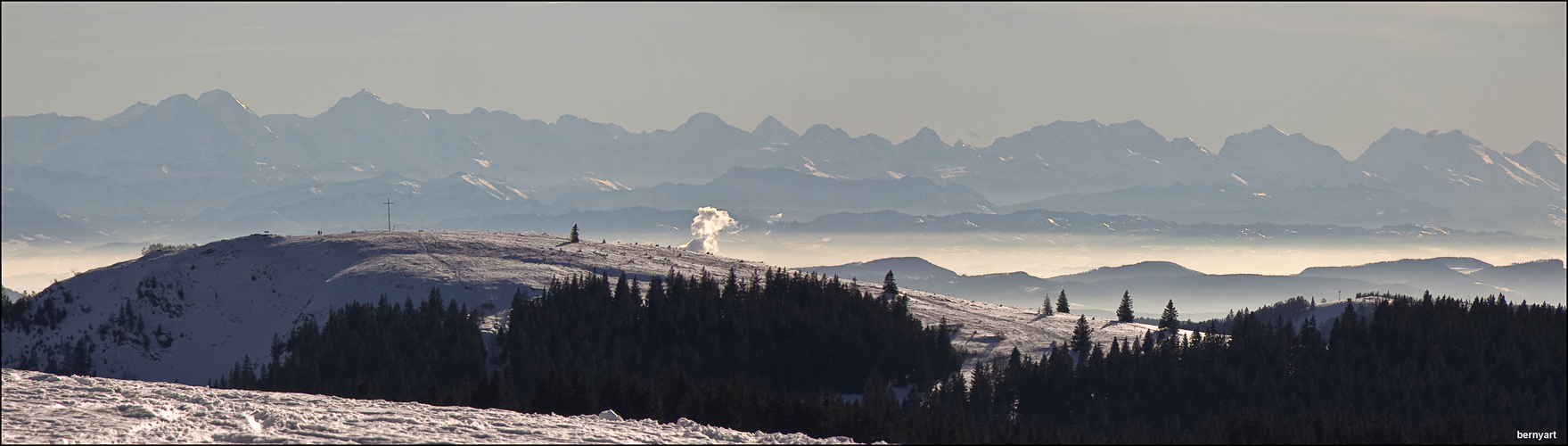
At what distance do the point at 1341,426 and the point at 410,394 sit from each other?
396 feet

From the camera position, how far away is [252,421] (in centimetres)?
7112

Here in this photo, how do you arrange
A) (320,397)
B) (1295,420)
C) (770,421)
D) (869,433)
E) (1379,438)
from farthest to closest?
1. (1295,420)
2. (1379,438)
3. (770,421)
4. (869,433)
5. (320,397)

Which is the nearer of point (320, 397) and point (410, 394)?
point (320, 397)

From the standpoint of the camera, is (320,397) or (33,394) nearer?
(33,394)

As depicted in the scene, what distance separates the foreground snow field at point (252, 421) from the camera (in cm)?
6681

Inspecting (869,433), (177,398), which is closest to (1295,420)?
(869,433)

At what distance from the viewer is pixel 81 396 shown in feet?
245

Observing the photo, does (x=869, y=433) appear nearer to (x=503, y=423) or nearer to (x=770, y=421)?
(x=770, y=421)

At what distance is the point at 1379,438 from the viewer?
16338 centimetres

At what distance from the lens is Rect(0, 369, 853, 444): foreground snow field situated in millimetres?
66812

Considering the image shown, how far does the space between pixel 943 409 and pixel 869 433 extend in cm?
6826

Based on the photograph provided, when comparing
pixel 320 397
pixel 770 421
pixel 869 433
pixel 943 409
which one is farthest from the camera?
pixel 943 409

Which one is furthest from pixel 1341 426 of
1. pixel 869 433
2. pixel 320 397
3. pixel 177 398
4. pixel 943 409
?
pixel 177 398

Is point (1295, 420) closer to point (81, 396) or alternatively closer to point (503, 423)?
point (503, 423)
